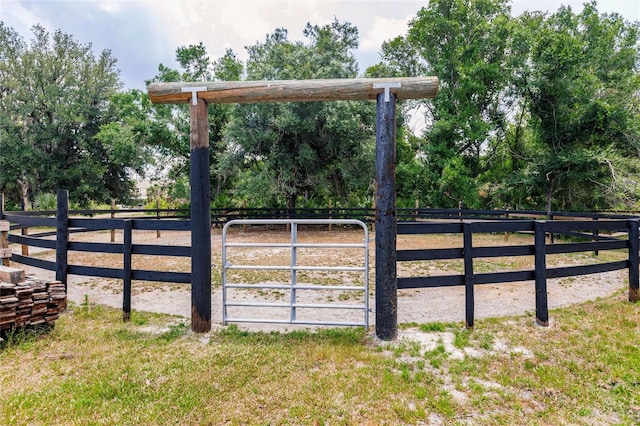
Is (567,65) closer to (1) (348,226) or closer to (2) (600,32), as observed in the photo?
(2) (600,32)

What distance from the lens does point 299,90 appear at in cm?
392

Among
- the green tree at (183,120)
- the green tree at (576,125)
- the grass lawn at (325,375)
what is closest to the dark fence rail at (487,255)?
the grass lawn at (325,375)

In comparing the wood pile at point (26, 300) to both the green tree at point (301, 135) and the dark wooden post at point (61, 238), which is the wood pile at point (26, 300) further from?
the green tree at point (301, 135)

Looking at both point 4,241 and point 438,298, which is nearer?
point 438,298

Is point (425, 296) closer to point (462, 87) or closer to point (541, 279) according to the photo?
point (541, 279)

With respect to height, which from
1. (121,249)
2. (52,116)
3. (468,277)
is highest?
(52,116)

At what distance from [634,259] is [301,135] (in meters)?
12.2

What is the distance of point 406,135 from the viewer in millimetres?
19000

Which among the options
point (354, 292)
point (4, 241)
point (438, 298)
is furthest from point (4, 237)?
point (438, 298)

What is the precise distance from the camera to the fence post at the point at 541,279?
13.4ft

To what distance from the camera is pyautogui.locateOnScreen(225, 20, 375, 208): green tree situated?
1411 centimetres

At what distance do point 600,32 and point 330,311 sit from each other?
20282 millimetres

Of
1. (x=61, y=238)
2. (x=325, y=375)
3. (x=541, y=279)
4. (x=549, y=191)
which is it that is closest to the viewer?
(x=325, y=375)

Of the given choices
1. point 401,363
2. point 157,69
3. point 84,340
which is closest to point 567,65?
point 401,363
